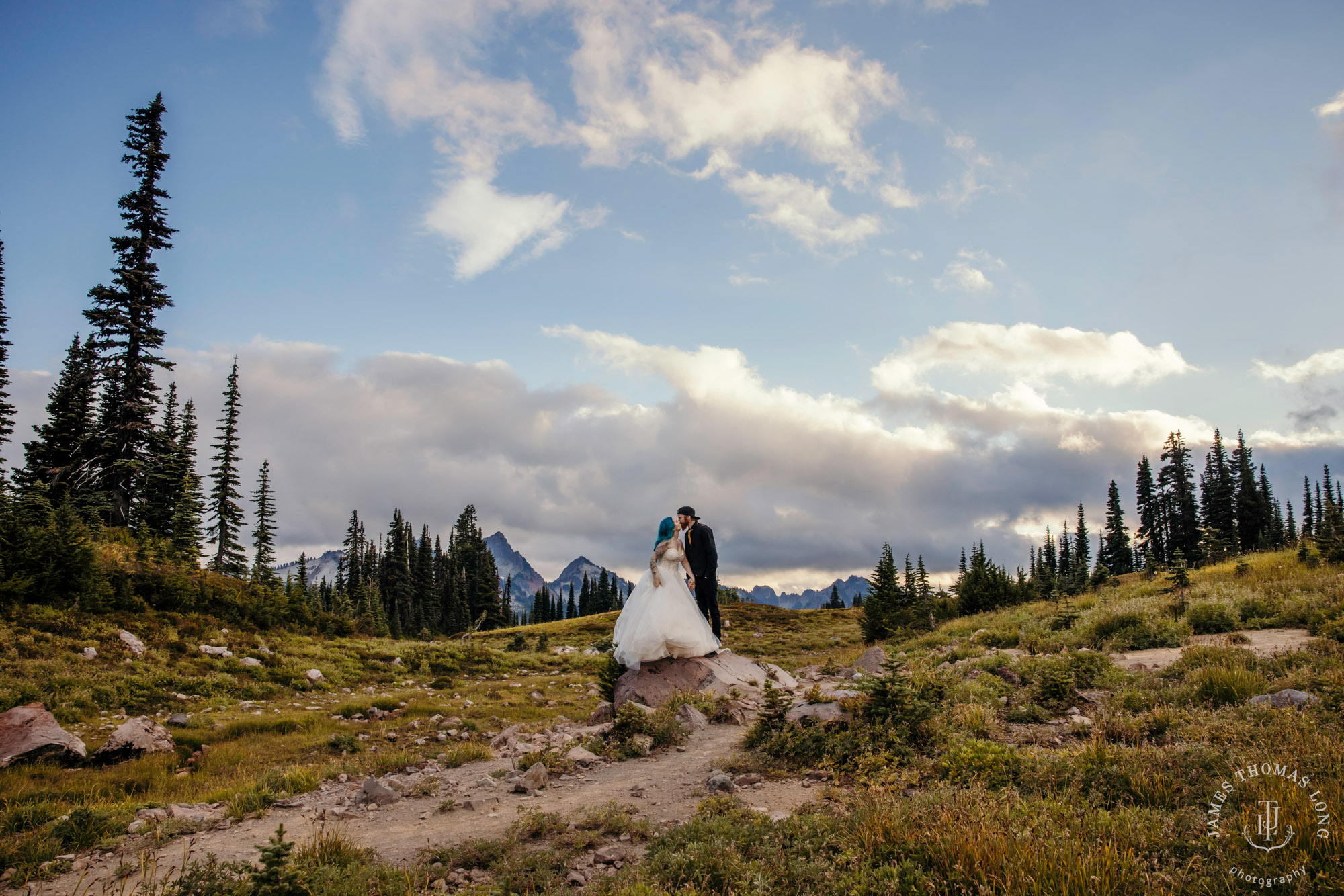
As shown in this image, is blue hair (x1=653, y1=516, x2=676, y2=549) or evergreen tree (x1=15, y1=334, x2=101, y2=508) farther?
evergreen tree (x1=15, y1=334, x2=101, y2=508)

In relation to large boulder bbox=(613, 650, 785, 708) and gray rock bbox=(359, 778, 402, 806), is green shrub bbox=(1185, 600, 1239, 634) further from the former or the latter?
gray rock bbox=(359, 778, 402, 806)

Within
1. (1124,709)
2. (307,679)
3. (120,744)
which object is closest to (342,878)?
(120,744)

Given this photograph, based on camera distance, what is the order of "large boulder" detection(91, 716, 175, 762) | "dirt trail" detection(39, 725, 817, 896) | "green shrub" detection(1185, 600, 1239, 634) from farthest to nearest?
"green shrub" detection(1185, 600, 1239, 634) < "large boulder" detection(91, 716, 175, 762) < "dirt trail" detection(39, 725, 817, 896)

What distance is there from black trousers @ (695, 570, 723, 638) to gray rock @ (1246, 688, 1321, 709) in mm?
9676

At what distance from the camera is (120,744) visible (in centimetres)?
1007

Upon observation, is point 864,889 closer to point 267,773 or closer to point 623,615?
point 267,773

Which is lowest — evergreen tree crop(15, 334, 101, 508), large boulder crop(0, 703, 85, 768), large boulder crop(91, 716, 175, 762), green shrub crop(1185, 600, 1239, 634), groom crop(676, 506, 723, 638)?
large boulder crop(91, 716, 175, 762)

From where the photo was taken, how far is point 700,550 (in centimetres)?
1478

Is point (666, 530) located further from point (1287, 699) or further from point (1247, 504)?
point (1247, 504)

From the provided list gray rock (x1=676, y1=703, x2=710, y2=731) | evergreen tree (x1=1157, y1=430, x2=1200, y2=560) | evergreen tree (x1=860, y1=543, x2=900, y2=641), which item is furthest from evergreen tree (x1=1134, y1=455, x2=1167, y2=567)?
gray rock (x1=676, y1=703, x2=710, y2=731)

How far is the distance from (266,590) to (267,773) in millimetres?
19749

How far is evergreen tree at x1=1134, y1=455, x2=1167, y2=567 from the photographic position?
77.2m

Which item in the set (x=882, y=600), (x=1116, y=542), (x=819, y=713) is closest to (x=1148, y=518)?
(x=1116, y=542)

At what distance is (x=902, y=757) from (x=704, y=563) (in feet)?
25.5
